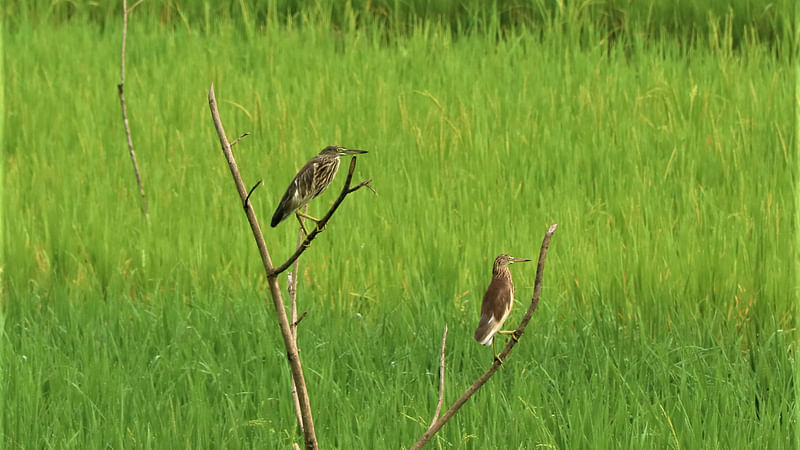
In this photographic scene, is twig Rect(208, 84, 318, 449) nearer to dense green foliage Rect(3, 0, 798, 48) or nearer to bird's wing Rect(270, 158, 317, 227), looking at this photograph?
bird's wing Rect(270, 158, 317, 227)

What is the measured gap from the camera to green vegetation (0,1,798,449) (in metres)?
2.82

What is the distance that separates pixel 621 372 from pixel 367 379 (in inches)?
30.4

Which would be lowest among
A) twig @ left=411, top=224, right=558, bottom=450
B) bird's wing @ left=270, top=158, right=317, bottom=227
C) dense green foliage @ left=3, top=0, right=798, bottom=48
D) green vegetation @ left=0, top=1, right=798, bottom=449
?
green vegetation @ left=0, top=1, right=798, bottom=449

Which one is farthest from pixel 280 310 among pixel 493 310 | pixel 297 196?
pixel 493 310

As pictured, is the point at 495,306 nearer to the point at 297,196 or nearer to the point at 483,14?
the point at 297,196

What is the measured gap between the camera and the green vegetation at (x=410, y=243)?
282 centimetres

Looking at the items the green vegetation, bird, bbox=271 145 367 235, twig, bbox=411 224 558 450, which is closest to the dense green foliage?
the green vegetation

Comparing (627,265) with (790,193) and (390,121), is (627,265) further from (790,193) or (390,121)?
(390,121)

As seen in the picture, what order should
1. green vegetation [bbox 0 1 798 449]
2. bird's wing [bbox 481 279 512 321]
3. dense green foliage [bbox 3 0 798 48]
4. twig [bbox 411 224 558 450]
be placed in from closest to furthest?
1. twig [bbox 411 224 558 450]
2. bird's wing [bbox 481 279 512 321]
3. green vegetation [bbox 0 1 798 449]
4. dense green foliage [bbox 3 0 798 48]

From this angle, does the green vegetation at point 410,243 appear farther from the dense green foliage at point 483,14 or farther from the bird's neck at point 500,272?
the bird's neck at point 500,272

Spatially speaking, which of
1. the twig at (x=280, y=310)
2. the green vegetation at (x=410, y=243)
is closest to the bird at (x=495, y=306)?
the twig at (x=280, y=310)

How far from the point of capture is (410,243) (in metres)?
3.85

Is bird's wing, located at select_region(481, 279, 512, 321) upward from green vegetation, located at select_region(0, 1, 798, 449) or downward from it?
upward

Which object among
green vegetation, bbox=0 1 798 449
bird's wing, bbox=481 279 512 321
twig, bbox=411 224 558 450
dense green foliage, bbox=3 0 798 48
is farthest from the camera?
dense green foliage, bbox=3 0 798 48
